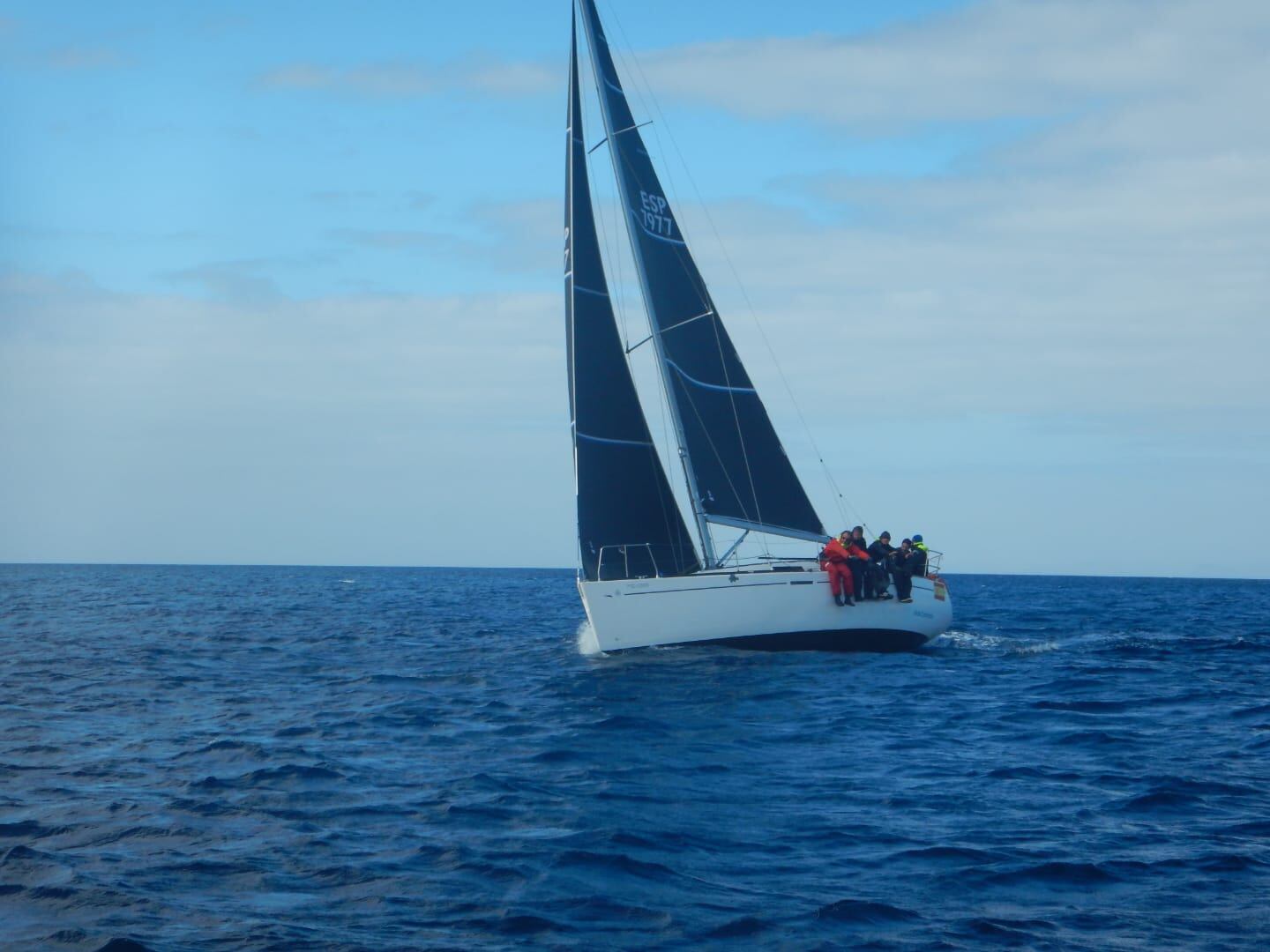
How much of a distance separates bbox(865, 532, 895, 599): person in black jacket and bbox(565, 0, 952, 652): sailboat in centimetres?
21

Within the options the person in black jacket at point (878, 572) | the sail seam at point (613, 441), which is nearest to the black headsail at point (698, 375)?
the sail seam at point (613, 441)

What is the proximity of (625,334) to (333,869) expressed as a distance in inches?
557

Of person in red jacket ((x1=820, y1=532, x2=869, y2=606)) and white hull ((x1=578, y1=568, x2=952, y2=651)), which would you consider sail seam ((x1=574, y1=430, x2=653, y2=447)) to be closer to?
white hull ((x1=578, y1=568, x2=952, y2=651))

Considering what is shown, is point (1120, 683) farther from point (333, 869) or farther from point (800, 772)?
point (333, 869)

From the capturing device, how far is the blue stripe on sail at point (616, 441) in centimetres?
1973

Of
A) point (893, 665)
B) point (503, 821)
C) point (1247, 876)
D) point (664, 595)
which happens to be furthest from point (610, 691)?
point (1247, 876)

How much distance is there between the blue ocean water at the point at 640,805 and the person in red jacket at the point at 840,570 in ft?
3.40

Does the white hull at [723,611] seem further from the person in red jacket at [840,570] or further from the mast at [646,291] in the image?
the mast at [646,291]

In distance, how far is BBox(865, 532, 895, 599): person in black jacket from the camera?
784 inches

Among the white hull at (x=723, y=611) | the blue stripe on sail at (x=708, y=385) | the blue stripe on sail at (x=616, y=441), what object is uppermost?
the blue stripe on sail at (x=708, y=385)

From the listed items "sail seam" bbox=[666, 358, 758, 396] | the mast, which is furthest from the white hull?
"sail seam" bbox=[666, 358, 758, 396]

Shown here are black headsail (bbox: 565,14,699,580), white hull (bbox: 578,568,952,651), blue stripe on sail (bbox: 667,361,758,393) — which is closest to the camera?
white hull (bbox: 578,568,952,651)

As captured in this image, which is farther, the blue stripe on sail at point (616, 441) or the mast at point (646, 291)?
the mast at point (646, 291)

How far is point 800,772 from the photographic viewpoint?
10945 mm
